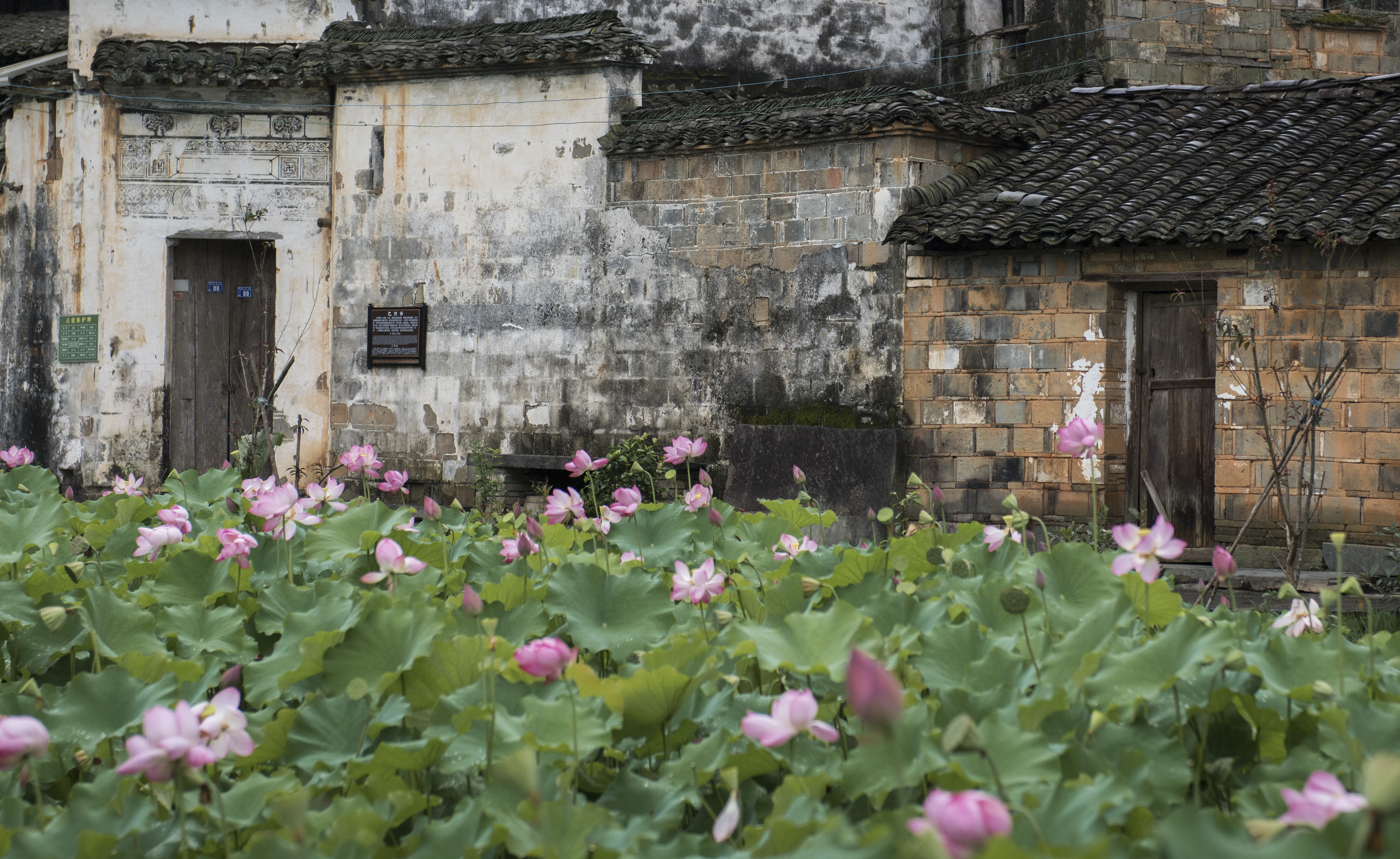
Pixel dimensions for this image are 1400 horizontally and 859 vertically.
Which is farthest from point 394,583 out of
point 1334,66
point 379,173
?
point 1334,66

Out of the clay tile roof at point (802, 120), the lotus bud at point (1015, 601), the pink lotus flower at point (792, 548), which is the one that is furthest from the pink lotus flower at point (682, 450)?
the clay tile roof at point (802, 120)

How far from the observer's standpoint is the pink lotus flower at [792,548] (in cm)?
314

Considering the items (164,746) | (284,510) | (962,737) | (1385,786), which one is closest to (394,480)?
(284,510)

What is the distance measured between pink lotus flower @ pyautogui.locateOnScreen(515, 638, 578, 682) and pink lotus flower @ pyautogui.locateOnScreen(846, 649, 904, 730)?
0.70 meters

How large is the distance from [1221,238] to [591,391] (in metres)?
4.98

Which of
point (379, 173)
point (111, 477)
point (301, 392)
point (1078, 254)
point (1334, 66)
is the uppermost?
point (1334, 66)

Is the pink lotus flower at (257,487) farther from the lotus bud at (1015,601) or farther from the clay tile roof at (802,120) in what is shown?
the clay tile roof at (802,120)

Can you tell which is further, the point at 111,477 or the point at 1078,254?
the point at 111,477

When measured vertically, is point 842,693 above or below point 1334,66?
below

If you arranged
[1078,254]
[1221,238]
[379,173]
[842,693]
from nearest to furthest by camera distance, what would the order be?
[842,693], [1221,238], [1078,254], [379,173]

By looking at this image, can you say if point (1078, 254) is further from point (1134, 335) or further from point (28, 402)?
point (28, 402)

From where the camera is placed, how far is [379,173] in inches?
Answer: 488

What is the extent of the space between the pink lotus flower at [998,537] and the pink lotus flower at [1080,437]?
22 centimetres

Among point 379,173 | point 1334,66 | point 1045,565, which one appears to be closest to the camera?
point 1045,565
